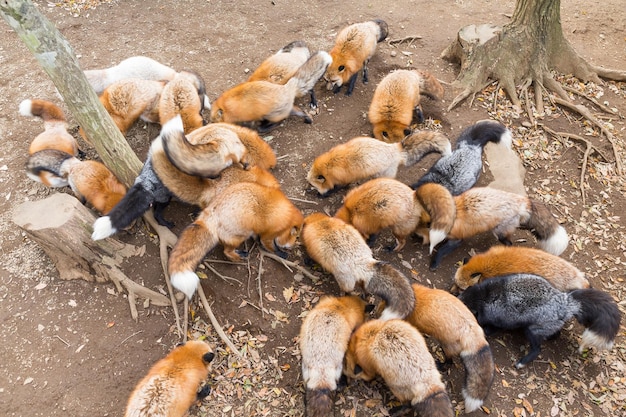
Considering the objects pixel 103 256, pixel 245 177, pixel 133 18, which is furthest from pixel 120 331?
pixel 133 18

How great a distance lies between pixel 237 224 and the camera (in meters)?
5.40

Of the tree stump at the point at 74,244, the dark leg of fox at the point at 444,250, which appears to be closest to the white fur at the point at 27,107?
the tree stump at the point at 74,244

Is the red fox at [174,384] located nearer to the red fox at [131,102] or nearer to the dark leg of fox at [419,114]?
the red fox at [131,102]

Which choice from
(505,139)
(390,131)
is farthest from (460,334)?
(390,131)

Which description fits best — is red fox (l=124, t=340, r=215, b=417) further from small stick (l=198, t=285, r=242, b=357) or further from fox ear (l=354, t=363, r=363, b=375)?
fox ear (l=354, t=363, r=363, b=375)

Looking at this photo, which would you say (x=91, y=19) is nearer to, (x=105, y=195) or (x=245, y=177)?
(x=105, y=195)

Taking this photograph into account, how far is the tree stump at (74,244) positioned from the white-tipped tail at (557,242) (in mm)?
5056

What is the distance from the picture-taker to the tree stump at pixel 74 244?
5.05 metres

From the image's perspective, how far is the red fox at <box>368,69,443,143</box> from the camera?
7.36m

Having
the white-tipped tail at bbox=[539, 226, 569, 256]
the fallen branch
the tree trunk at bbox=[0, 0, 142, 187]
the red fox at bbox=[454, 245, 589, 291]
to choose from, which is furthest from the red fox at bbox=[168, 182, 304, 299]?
the fallen branch

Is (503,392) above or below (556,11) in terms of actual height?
below

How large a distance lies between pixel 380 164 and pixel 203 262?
288cm

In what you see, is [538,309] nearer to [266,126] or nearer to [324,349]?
[324,349]

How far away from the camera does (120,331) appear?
16.9 ft
